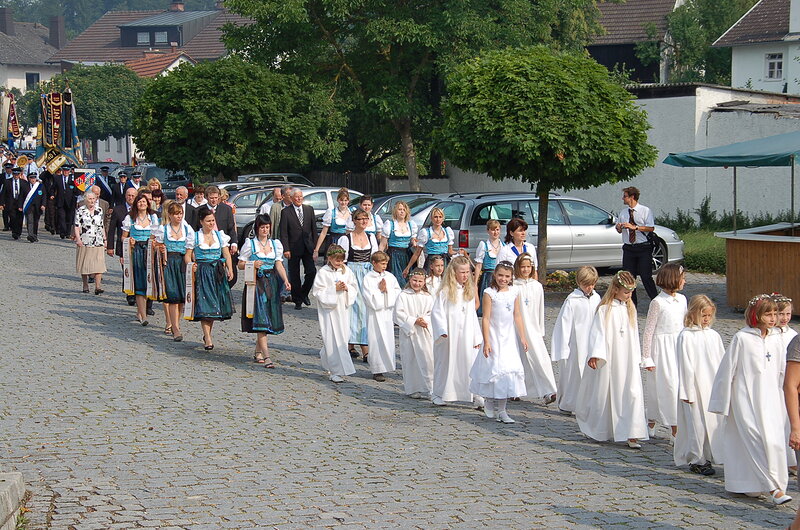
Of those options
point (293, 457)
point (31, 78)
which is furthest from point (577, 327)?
point (31, 78)

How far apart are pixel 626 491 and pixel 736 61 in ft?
135

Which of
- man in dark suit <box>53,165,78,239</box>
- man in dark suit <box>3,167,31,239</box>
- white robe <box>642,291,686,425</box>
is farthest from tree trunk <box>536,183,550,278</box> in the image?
man in dark suit <box>3,167,31,239</box>

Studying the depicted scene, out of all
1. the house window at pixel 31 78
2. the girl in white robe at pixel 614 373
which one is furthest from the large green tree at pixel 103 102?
the girl in white robe at pixel 614 373

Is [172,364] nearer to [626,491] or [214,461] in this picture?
[214,461]

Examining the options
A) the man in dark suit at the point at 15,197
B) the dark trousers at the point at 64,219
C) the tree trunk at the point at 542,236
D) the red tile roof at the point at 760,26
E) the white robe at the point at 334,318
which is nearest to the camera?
the white robe at the point at 334,318

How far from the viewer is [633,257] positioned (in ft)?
51.9

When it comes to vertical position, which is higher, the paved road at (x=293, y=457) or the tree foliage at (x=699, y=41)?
the tree foliage at (x=699, y=41)

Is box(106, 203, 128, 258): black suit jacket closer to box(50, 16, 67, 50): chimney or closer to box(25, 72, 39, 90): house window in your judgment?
box(25, 72, 39, 90): house window

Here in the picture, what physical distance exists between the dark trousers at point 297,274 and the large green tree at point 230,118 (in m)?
13.5

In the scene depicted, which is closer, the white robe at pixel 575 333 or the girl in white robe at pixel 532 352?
the white robe at pixel 575 333

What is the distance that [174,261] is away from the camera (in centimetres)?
1440

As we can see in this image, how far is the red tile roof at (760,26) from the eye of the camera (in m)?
44.8

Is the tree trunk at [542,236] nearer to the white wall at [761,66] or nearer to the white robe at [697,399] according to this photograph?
the white robe at [697,399]

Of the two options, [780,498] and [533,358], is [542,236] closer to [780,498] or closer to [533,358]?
[533,358]
